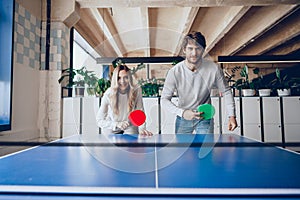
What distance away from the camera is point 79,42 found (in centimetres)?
385

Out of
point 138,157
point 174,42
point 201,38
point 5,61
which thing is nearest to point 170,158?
point 138,157

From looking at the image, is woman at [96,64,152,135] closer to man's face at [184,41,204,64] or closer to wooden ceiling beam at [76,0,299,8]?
man's face at [184,41,204,64]

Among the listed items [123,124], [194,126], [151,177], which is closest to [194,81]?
[194,126]

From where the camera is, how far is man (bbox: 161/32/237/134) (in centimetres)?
166

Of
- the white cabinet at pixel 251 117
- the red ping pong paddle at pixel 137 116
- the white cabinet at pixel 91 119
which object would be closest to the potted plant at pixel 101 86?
the white cabinet at pixel 91 119

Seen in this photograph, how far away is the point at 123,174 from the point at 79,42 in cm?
358

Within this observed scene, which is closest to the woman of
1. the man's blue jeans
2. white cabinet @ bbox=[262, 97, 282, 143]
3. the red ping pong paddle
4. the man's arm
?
the red ping pong paddle

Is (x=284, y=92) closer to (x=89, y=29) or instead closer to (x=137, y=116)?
(x=137, y=116)

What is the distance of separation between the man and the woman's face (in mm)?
352

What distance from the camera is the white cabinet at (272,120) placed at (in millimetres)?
2859

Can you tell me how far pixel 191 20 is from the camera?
360 centimetres

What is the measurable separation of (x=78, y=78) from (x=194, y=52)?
1834 mm

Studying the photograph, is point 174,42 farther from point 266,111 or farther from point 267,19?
point 267,19

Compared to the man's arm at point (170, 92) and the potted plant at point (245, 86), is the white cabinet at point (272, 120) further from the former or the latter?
the man's arm at point (170, 92)
